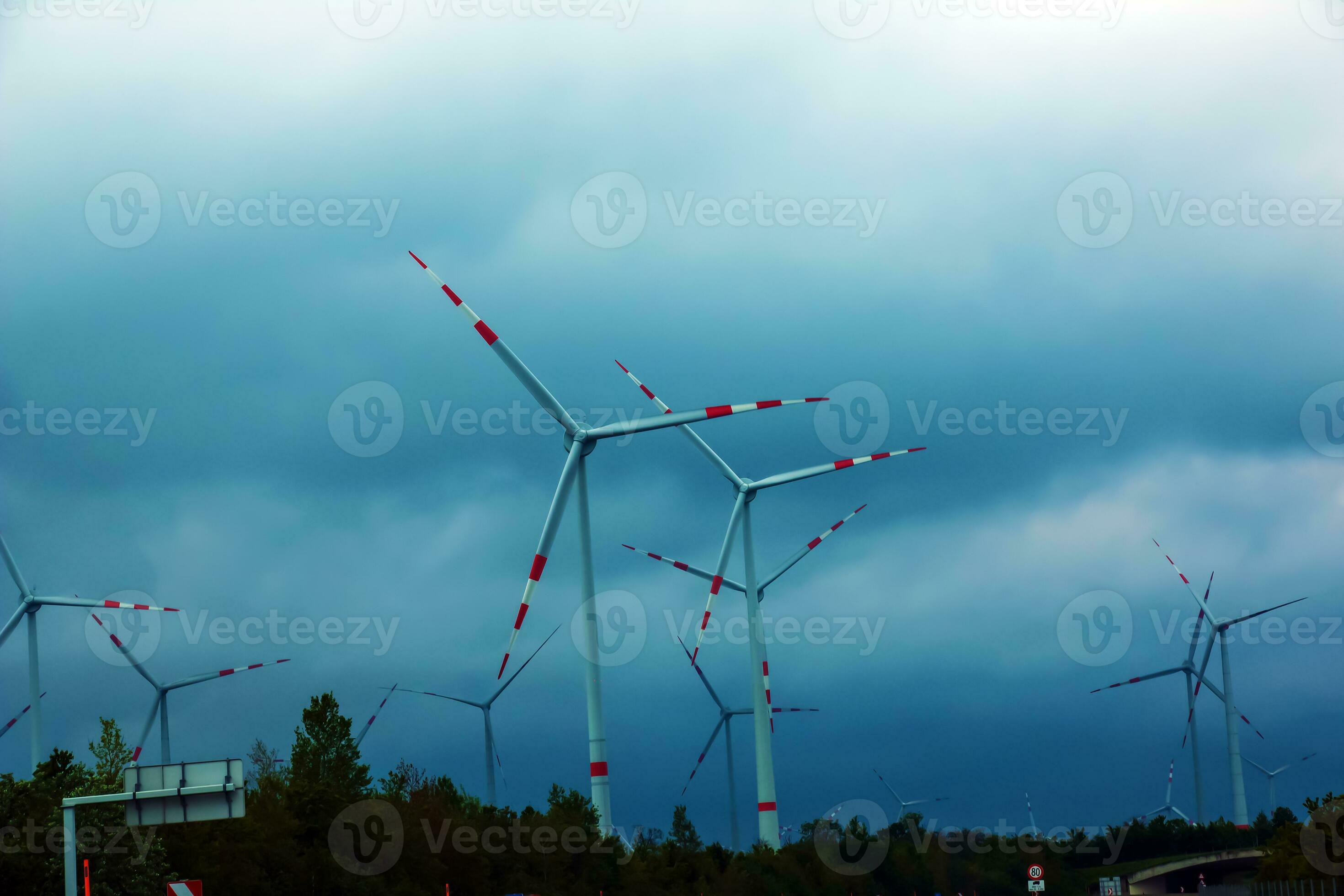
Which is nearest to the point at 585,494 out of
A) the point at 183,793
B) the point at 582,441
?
the point at 582,441

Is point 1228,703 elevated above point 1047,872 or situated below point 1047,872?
above

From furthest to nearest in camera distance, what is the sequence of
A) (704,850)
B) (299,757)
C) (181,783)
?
(704,850)
(299,757)
(181,783)

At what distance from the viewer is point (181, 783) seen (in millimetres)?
45156

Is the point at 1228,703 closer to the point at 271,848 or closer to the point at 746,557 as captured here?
the point at 746,557

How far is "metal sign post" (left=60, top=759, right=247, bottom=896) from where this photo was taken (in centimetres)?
4469

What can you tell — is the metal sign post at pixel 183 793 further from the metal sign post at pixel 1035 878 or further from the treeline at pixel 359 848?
the metal sign post at pixel 1035 878

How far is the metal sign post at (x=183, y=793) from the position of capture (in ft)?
147

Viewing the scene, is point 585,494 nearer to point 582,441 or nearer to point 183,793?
point 582,441

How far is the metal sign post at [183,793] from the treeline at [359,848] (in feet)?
41.7

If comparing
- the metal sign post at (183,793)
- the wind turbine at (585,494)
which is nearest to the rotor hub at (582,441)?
the wind turbine at (585,494)

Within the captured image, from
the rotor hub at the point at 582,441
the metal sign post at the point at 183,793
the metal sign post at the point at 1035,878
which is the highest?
the rotor hub at the point at 582,441

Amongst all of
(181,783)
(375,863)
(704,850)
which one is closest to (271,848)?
(375,863)

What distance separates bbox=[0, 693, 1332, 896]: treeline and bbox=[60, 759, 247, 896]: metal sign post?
12.7 metres

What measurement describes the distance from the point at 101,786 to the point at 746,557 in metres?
64.0
